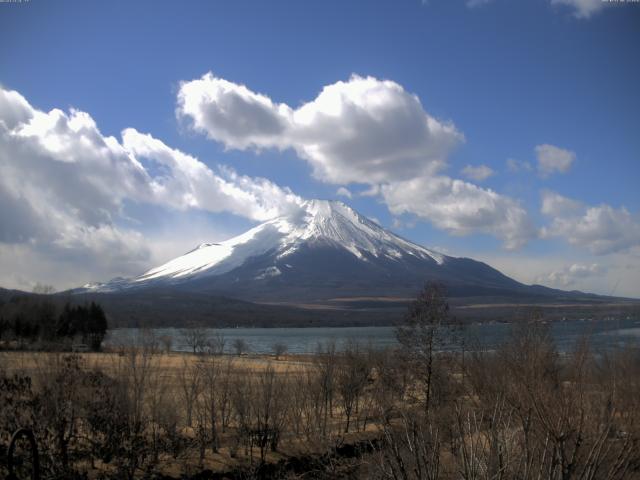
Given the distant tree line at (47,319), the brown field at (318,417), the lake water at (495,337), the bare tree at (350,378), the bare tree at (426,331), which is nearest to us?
the brown field at (318,417)

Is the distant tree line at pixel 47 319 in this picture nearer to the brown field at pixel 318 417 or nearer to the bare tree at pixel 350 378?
the bare tree at pixel 350 378

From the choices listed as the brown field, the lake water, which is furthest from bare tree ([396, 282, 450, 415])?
the lake water

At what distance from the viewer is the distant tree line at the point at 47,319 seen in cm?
7419

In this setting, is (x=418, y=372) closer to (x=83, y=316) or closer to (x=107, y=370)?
(x=107, y=370)

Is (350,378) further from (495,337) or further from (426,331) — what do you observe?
(495,337)

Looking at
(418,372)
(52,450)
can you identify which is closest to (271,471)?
(52,450)

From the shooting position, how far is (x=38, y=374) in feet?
57.5

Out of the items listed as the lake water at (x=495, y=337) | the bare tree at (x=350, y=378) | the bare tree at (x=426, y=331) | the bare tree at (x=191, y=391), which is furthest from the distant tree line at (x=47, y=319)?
the bare tree at (x=426, y=331)

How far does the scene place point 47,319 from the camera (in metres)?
69.5

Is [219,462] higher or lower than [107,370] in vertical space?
lower

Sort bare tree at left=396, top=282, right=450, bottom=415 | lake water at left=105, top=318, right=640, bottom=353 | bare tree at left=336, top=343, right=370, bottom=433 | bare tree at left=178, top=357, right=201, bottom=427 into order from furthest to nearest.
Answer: bare tree at left=336, top=343, right=370, bottom=433, bare tree at left=396, top=282, right=450, bottom=415, bare tree at left=178, top=357, right=201, bottom=427, lake water at left=105, top=318, right=640, bottom=353

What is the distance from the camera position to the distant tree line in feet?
243

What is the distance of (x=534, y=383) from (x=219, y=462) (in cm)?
1729

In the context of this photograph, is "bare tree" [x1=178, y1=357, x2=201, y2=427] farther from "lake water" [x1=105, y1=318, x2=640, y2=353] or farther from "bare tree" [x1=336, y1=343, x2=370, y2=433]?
"bare tree" [x1=336, y1=343, x2=370, y2=433]
